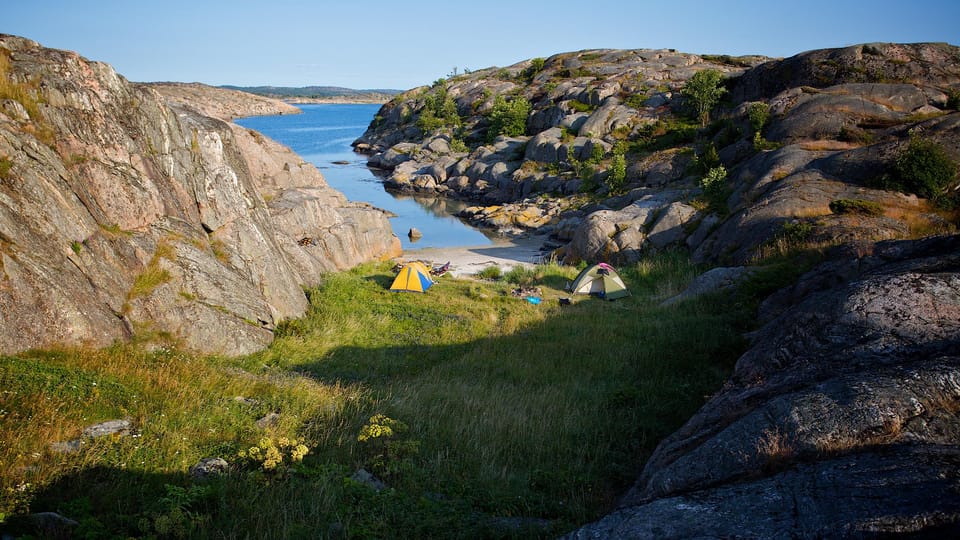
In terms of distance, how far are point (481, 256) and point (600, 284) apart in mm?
11365

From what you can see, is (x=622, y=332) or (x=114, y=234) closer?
(x=114, y=234)

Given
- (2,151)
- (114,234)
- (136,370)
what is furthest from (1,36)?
(136,370)

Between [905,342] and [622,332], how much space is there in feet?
30.6

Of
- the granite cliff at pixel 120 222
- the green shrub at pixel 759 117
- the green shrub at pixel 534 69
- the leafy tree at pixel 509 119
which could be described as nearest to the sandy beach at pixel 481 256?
the granite cliff at pixel 120 222

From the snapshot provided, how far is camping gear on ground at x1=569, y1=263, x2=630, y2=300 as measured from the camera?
23516mm

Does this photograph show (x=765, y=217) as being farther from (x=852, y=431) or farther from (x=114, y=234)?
(x=114, y=234)

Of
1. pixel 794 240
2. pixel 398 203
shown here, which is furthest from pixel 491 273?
pixel 398 203

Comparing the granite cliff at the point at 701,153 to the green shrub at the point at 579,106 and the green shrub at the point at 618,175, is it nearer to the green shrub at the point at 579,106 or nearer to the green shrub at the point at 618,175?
the green shrub at the point at 618,175

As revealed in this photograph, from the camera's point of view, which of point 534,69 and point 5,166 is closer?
point 5,166

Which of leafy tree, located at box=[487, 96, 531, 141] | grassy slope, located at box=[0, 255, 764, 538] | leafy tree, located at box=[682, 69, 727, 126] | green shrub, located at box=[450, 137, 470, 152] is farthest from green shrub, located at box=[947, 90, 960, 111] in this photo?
green shrub, located at box=[450, 137, 470, 152]

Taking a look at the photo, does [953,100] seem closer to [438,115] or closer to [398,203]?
[398,203]

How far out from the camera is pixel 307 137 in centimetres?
12306

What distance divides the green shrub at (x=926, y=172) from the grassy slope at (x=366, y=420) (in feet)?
37.5

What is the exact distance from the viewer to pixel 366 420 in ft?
31.3
